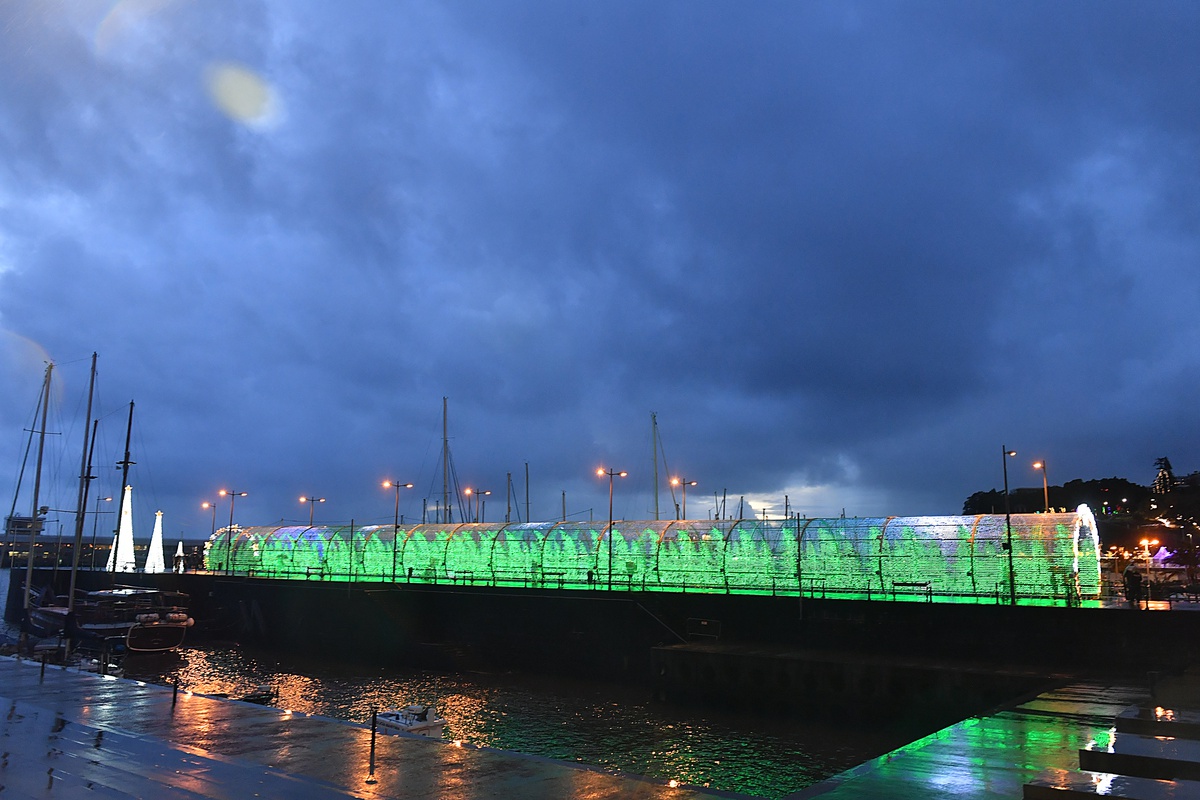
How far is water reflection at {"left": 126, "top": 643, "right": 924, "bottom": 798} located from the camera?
90.2ft

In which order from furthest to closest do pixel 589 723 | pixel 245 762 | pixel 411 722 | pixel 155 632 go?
1. pixel 155 632
2. pixel 589 723
3. pixel 411 722
4. pixel 245 762

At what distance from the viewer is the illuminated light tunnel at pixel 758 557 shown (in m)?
40.5

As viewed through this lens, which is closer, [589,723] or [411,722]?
[411,722]

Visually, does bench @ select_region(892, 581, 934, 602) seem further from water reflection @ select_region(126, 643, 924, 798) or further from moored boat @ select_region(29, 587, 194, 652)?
moored boat @ select_region(29, 587, 194, 652)

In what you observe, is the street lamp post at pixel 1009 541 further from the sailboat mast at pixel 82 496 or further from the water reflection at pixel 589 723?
the sailboat mast at pixel 82 496

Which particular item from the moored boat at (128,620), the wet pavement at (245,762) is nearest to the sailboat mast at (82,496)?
the moored boat at (128,620)

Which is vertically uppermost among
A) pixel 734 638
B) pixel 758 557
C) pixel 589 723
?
pixel 758 557

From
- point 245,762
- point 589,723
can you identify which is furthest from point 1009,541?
point 245,762

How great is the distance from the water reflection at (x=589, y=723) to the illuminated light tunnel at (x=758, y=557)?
9.26 meters

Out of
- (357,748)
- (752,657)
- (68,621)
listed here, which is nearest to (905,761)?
(357,748)

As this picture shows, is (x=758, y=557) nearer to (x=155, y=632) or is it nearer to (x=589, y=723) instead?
(x=589, y=723)

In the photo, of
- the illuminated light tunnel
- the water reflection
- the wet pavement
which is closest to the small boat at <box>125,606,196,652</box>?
the water reflection

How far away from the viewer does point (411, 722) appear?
23.6m

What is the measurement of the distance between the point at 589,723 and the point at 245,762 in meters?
19.6
